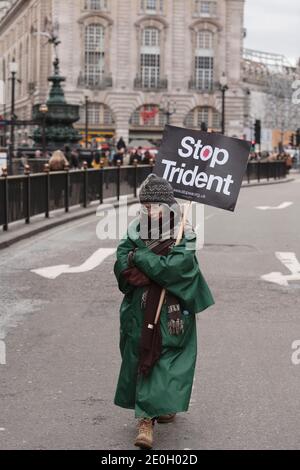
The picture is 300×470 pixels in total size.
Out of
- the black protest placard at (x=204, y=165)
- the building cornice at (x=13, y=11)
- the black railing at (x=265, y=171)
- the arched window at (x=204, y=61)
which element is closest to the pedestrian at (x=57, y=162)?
the black protest placard at (x=204, y=165)

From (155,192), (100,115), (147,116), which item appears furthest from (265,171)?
(100,115)

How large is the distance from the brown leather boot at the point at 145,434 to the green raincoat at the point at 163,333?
0.28ft

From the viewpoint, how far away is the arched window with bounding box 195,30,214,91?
9975cm

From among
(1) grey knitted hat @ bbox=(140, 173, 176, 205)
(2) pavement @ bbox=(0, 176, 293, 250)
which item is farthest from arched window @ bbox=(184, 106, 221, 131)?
(1) grey knitted hat @ bbox=(140, 173, 176, 205)

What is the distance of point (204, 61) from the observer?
3959 inches

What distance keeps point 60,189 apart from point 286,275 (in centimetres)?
→ 1031

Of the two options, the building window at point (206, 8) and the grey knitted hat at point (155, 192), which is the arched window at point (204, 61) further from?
the grey knitted hat at point (155, 192)

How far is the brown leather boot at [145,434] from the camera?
538 cm

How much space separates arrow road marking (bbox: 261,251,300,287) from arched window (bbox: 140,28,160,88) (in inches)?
3355

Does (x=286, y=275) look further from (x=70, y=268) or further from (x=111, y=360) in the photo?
(x=111, y=360)

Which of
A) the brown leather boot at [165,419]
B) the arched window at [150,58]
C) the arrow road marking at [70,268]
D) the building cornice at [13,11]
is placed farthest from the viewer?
the building cornice at [13,11]

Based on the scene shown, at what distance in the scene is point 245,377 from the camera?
717 cm
